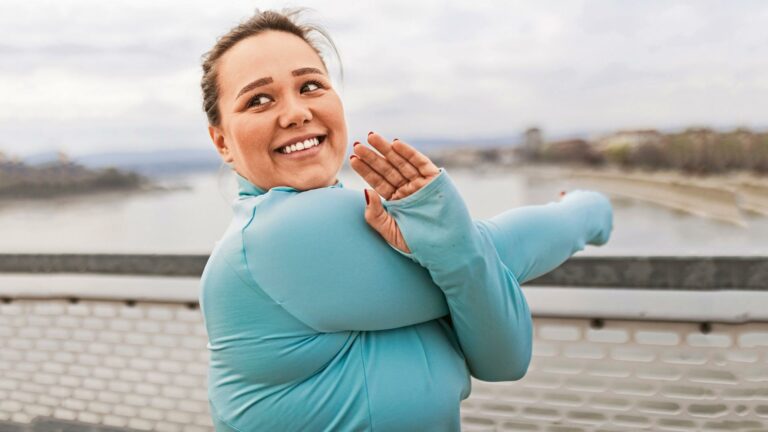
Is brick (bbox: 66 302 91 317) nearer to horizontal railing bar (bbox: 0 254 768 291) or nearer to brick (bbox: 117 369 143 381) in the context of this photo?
brick (bbox: 117 369 143 381)

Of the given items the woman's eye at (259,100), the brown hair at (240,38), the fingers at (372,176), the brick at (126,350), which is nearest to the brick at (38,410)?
the brick at (126,350)

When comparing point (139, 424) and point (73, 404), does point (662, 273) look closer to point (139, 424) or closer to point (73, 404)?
point (139, 424)

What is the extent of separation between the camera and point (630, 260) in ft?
4.14

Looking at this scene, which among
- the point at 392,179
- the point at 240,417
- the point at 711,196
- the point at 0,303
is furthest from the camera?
the point at 711,196

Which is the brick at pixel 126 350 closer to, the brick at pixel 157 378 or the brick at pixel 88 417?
the brick at pixel 157 378

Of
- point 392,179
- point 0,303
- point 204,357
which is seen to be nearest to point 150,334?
point 204,357

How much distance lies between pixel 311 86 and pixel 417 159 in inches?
8.3

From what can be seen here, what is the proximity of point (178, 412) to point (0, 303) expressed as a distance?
66 centimetres

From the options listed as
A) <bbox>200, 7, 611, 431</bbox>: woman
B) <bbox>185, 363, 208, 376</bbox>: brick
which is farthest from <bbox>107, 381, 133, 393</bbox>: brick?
<bbox>200, 7, 611, 431</bbox>: woman

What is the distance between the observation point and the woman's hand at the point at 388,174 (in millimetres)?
673

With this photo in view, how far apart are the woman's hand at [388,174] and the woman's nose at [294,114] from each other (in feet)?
0.37

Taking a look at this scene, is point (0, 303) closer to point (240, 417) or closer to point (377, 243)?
point (240, 417)

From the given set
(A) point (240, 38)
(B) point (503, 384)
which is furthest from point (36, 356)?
(A) point (240, 38)

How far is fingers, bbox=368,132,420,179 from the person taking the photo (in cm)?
67
